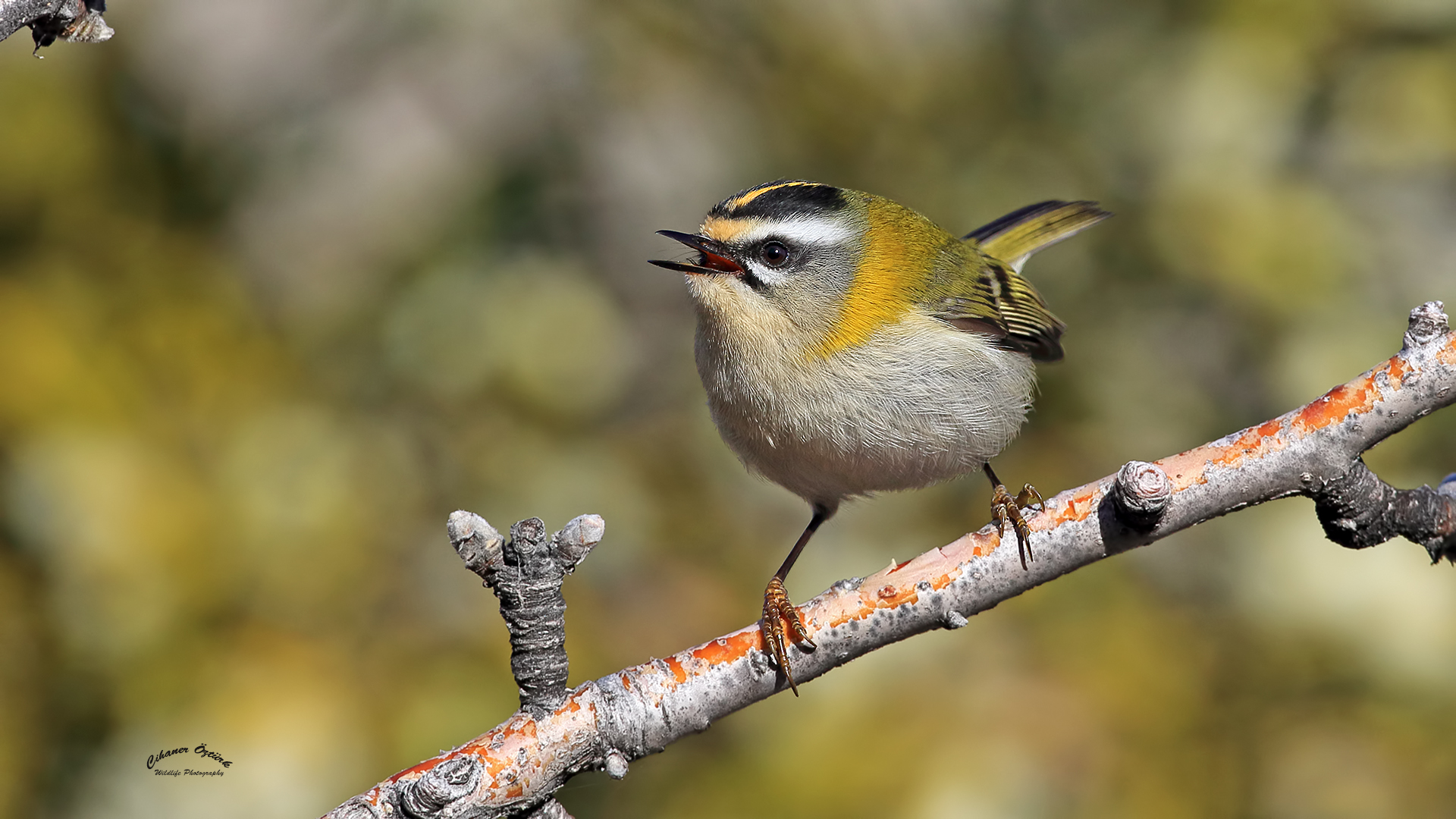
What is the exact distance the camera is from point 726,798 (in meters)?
2.25

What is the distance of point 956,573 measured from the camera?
1.87 m

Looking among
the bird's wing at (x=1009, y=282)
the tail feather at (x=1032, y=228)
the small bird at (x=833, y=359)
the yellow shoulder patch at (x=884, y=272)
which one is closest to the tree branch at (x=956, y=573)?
the small bird at (x=833, y=359)

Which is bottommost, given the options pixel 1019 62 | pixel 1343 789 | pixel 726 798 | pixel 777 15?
pixel 1343 789

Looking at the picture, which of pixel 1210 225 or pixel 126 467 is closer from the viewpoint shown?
pixel 126 467

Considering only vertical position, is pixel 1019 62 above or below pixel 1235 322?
above

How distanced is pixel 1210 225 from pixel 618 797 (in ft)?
6.88

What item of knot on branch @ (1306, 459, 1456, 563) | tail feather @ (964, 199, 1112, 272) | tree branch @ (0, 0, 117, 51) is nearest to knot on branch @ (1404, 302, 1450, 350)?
knot on branch @ (1306, 459, 1456, 563)

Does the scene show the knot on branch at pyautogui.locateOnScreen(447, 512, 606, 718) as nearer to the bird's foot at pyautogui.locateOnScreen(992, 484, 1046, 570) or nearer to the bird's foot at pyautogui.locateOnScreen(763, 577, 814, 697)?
the bird's foot at pyautogui.locateOnScreen(763, 577, 814, 697)

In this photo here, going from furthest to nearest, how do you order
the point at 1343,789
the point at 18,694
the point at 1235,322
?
1. the point at 1235,322
2. the point at 1343,789
3. the point at 18,694

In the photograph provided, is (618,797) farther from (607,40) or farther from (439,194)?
(607,40)

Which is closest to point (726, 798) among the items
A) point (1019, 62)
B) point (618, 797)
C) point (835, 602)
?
point (618, 797)

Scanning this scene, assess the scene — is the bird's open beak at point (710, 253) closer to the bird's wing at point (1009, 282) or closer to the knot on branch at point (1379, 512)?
the bird's wing at point (1009, 282)

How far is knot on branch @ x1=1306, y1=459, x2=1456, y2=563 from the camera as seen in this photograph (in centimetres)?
181

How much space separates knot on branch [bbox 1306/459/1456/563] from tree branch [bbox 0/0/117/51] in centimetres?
192
